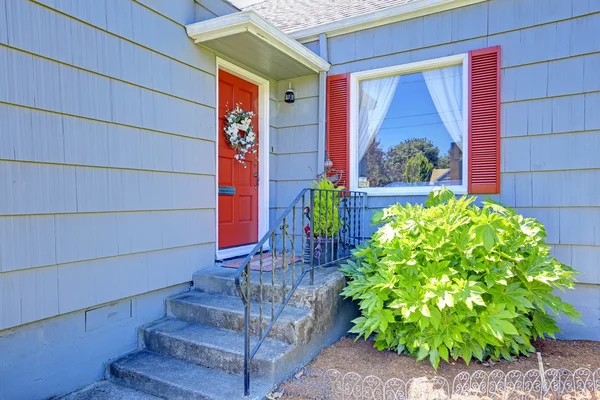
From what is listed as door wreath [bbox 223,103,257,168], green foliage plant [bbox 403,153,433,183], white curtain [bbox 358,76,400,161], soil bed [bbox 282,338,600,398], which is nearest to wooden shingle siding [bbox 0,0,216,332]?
door wreath [bbox 223,103,257,168]

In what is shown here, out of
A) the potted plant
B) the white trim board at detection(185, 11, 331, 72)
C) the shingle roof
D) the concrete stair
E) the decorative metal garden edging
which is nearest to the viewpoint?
the decorative metal garden edging

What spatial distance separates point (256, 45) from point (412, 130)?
67.6 inches

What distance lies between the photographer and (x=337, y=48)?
3.95m

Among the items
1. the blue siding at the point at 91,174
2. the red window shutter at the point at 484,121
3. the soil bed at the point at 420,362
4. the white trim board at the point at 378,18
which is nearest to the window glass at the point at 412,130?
the red window shutter at the point at 484,121

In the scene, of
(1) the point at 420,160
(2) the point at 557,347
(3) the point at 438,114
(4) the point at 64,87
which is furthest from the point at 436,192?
(4) the point at 64,87

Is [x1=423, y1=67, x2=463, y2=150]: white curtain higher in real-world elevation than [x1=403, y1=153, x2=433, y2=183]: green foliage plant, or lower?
higher

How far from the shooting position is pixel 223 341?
248 centimetres

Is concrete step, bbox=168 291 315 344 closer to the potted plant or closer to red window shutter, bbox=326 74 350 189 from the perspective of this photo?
the potted plant

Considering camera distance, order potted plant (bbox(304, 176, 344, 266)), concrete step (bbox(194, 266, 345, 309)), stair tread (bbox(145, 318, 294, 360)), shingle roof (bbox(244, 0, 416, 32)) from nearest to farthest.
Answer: stair tread (bbox(145, 318, 294, 360)) < concrete step (bbox(194, 266, 345, 309)) < potted plant (bbox(304, 176, 344, 266)) < shingle roof (bbox(244, 0, 416, 32))

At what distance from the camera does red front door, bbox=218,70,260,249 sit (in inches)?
143

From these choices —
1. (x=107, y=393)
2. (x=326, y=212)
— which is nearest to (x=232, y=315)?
(x=107, y=393)

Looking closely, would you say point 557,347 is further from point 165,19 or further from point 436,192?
Result: point 165,19

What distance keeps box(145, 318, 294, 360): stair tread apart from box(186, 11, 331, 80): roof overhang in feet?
7.77

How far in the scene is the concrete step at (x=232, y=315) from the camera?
246 cm
